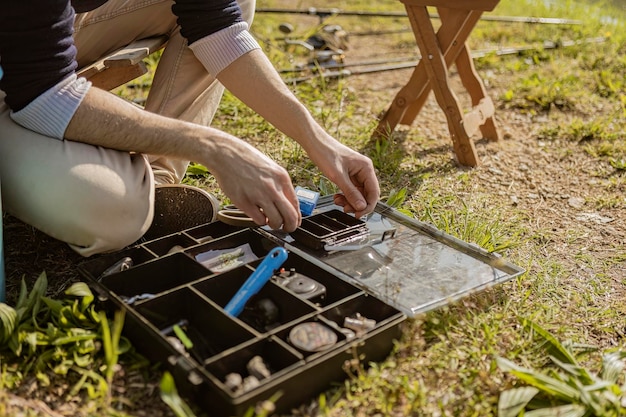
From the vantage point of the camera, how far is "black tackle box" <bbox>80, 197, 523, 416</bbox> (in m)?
1.71

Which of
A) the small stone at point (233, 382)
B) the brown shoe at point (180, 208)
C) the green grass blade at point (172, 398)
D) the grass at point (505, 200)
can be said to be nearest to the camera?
the green grass blade at point (172, 398)

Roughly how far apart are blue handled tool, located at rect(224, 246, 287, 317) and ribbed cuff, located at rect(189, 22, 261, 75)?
2.47ft

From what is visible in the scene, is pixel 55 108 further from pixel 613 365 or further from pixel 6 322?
pixel 613 365

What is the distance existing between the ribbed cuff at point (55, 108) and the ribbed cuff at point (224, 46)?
1.77 feet

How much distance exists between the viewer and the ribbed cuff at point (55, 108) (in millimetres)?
1978

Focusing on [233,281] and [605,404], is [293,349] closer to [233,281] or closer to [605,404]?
[233,281]

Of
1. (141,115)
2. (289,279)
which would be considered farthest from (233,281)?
(141,115)

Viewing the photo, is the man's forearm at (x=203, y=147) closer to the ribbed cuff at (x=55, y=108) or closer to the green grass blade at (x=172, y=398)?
the ribbed cuff at (x=55, y=108)

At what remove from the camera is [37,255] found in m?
2.39

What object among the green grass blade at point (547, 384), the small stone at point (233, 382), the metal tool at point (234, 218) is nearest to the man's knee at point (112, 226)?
the metal tool at point (234, 218)

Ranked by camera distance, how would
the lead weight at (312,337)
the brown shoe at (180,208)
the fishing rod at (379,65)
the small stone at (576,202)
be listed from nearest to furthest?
the lead weight at (312,337) → the brown shoe at (180,208) → the small stone at (576,202) → the fishing rod at (379,65)

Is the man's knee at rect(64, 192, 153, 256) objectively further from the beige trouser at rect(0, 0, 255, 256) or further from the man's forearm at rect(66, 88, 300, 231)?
the man's forearm at rect(66, 88, 300, 231)

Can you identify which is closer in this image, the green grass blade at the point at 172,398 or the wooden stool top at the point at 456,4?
the green grass blade at the point at 172,398

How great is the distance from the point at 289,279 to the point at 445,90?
1523 mm
